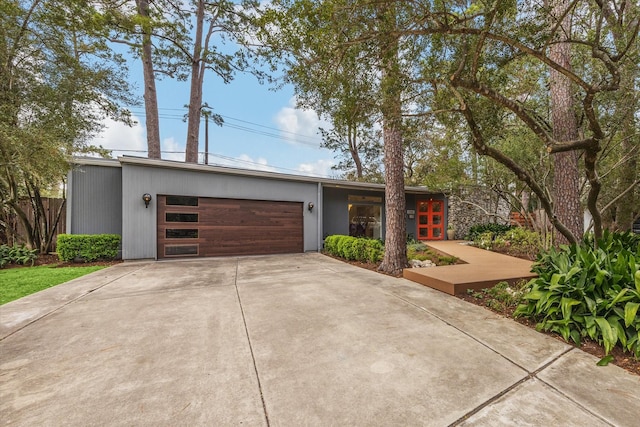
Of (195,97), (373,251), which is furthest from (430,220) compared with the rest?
(195,97)

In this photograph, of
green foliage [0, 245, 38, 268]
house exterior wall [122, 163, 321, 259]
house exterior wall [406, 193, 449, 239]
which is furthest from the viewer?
house exterior wall [406, 193, 449, 239]

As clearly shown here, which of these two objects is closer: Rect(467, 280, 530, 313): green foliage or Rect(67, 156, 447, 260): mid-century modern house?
Rect(467, 280, 530, 313): green foliage

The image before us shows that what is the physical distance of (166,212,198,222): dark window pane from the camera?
753 cm

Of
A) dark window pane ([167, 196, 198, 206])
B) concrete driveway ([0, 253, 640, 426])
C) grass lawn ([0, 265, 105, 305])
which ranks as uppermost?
dark window pane ([167, 196, 198, 206])

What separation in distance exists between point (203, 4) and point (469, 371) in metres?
13.8

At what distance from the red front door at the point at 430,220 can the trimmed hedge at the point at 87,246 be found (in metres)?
11.9

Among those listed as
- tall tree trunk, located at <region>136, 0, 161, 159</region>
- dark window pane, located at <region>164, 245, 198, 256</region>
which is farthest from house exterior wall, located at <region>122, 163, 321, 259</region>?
tall tree trunk, located at <region>136, 0, 161, 159</region>

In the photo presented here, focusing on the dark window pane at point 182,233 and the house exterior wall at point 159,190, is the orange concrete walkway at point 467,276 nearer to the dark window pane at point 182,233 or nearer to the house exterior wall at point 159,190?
the house exterior wall at point 159,190

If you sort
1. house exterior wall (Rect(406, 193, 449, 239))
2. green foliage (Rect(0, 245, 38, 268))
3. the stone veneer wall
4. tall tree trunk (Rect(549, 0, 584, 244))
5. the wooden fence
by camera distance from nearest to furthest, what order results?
tall tree trunk (Rect(549, 0, 584, 244)), green foliage (Rect(0, 245, 38, 268)), the wooden fence, the stone veneer wall, house exterior wall (Rect(406, 193, 449, 239))

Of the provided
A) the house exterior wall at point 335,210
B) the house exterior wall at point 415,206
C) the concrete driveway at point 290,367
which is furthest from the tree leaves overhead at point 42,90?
the house exterior wall at point 415,206

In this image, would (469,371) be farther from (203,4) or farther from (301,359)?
(203,4)

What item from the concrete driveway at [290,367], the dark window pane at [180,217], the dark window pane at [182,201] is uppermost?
the dark window pane at [182,201]

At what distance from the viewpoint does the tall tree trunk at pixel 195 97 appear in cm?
1084

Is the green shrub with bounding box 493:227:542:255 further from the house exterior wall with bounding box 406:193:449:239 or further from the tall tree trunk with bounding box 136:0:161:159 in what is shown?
the tall tree trunk with bounding box 136:0:161:159
